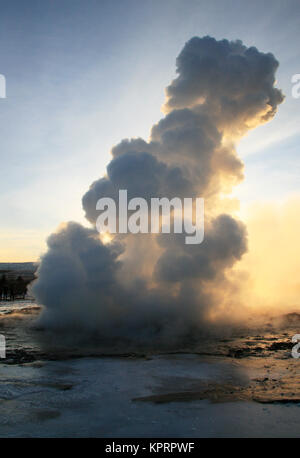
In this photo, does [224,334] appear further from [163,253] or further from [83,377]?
[83,377]

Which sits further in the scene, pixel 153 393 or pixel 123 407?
pixel 153 393

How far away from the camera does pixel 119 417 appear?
25.8ft

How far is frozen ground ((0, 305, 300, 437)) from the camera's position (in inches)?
287

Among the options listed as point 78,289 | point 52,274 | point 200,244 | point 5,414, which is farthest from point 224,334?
point 5,414

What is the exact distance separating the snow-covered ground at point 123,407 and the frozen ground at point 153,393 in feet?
0.07

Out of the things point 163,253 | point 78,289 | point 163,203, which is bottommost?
point 78,289

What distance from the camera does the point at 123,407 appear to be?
8.50m

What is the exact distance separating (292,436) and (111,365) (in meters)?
7.22

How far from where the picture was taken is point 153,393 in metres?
9.50

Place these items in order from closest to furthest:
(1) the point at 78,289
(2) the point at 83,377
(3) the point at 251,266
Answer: (2) the point at 83,377 → (1) the point at 78,289 → (3) the point at 251,266

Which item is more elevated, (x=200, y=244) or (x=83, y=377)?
(x=200, y=244)

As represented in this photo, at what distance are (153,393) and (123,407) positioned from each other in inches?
49.8

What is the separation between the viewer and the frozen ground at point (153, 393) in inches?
287

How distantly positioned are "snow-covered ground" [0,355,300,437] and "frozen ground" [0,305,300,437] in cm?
2
